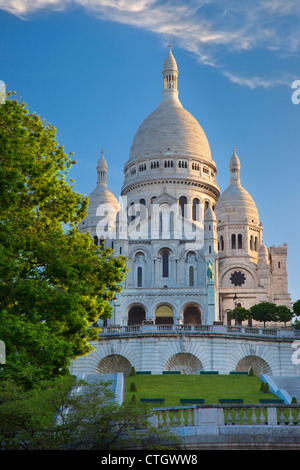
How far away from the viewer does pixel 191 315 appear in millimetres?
87562

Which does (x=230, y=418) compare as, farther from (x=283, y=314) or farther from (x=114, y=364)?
(x=283, y=314)

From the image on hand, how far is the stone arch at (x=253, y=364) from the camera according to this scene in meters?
52.0

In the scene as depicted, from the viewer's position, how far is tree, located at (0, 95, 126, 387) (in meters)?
23.9

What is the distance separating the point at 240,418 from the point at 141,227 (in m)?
69.9

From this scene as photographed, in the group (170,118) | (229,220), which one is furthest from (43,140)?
(170,118)

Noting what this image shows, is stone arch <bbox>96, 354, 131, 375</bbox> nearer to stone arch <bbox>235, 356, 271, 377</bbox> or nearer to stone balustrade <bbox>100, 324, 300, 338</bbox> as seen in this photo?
stone balustrade <bbox>100, 324, 300, 338</bbox>

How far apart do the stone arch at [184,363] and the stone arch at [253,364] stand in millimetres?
3065

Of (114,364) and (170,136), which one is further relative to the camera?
(170,136)

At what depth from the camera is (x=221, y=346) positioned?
5181cm

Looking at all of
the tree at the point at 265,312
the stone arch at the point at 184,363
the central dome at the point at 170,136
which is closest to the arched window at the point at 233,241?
the central dome at the point at 170,136

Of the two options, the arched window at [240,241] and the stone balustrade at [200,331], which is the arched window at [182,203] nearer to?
the arched window at [240,241]

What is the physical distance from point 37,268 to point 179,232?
64.7 m

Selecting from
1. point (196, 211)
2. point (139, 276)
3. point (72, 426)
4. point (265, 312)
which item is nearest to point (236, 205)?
point (196, 211)

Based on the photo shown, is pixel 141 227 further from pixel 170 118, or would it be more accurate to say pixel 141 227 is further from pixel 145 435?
pixel 145 435
